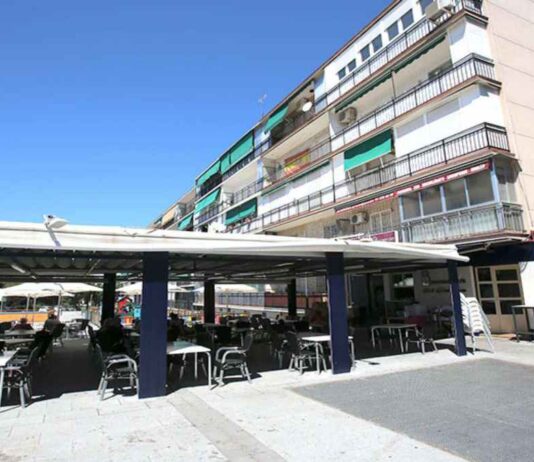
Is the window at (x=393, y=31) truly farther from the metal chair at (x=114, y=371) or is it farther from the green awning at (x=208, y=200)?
the green awning at (x=208, y=200)

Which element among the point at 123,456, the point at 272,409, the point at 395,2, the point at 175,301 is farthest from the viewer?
the point at 175,301

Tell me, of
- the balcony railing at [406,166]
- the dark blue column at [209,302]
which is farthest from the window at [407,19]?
the dark blue column at [209,302]

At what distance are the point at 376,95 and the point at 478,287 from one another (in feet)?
36.9

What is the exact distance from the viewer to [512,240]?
45.0ft

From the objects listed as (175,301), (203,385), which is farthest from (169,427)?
(175,301)

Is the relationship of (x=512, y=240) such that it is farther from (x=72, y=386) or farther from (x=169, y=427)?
(x=72, y=386)

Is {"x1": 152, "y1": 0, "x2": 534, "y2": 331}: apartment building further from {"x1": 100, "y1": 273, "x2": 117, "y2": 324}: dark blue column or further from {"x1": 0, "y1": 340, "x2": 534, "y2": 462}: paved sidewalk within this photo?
{"x1": 100, "y1": 273, "x2": 117, "y2": 324}: dark blue column

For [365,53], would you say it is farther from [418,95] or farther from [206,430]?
[206,430]

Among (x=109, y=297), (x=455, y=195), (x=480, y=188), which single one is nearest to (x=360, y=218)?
(x=455, y=195)

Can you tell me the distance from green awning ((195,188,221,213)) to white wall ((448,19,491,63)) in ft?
86.3

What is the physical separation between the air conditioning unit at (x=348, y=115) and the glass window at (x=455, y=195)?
850 cm

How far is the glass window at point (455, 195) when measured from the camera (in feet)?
50.7

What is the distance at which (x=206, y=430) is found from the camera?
502 cm

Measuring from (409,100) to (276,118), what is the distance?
12.2 metres
